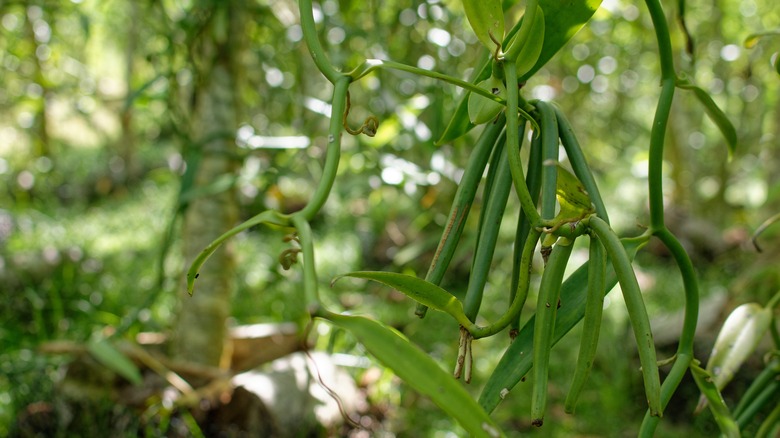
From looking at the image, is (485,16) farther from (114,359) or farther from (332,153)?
(114,359)

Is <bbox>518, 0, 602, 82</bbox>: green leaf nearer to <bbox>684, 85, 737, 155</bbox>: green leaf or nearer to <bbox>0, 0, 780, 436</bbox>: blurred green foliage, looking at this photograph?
<bbox>684, 85, 737, 155</bbox>: green leaf

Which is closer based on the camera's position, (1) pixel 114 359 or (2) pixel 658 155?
(2) pixel 658 155

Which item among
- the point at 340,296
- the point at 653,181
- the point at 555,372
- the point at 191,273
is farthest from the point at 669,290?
the point at 191,273

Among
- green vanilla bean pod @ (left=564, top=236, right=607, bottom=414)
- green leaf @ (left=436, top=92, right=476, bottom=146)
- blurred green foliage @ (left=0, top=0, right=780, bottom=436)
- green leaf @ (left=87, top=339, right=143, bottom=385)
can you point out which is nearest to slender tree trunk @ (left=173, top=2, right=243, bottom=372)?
blurred green foliage @ (left=0, top=0, right=780, bottom=436)

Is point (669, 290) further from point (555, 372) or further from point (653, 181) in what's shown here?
point (653, 181)

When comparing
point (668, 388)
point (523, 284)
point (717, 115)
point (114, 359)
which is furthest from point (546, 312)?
point (114, 359)

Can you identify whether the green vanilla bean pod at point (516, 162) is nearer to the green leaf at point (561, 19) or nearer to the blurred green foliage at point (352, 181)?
the green leaf at point (561, 19)
